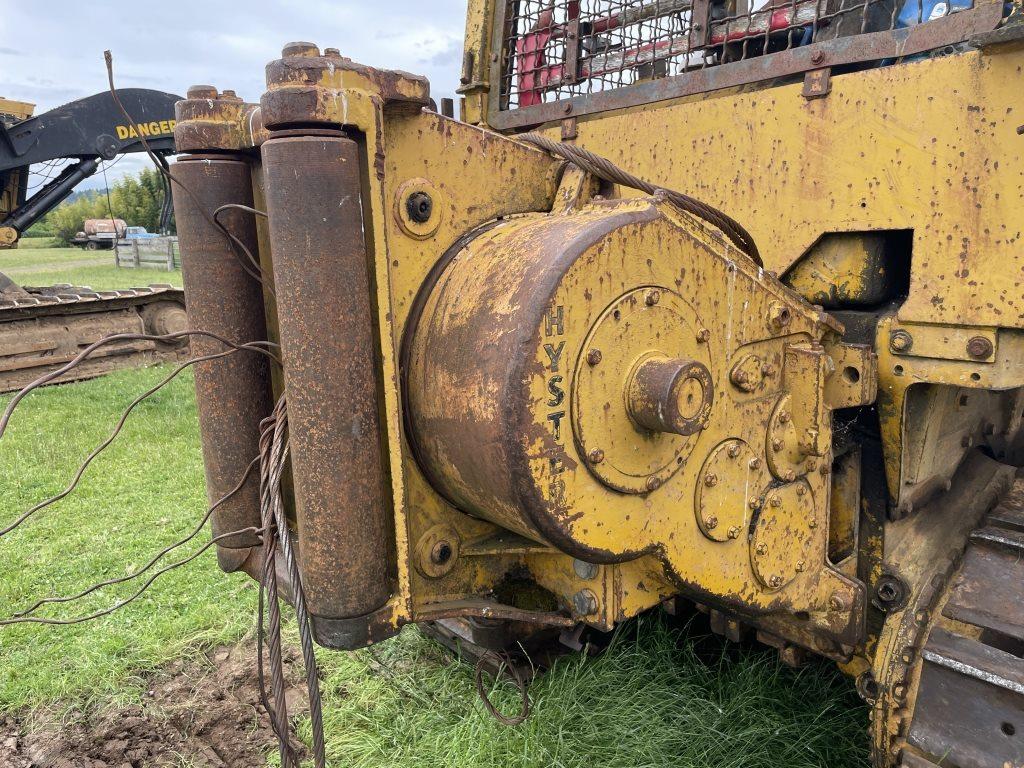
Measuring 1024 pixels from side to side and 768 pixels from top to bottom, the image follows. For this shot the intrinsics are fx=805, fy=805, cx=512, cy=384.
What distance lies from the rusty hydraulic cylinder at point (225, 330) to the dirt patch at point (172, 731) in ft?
3.33

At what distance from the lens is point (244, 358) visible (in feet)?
6.43

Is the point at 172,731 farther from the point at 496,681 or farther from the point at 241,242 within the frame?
the point at 241,242

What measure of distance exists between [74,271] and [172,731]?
79.8ft

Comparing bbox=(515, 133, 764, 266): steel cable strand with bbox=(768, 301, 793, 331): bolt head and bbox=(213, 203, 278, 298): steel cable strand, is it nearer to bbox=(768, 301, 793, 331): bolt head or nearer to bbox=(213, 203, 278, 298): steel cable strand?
bbox=(768, 301, 793, 331): bolt head

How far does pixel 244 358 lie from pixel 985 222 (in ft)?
5.86

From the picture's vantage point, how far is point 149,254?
1016 inches

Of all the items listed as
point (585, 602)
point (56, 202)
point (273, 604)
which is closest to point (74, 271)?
point (56, 202)

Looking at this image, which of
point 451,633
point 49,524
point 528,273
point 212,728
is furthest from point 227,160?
point 49,524

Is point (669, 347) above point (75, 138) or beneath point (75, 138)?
beneath

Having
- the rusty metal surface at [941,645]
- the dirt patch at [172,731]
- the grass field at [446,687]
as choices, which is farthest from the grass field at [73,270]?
the rusty metal surface at [941,645]

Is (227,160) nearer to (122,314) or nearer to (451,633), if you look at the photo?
(451,633)

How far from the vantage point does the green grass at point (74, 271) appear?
19.3 meters

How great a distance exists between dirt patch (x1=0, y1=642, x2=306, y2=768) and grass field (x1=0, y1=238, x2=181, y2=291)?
12.6 metres

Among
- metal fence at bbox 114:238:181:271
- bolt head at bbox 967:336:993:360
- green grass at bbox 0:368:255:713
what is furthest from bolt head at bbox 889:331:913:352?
metal fence at bbox 114:238:181:271
